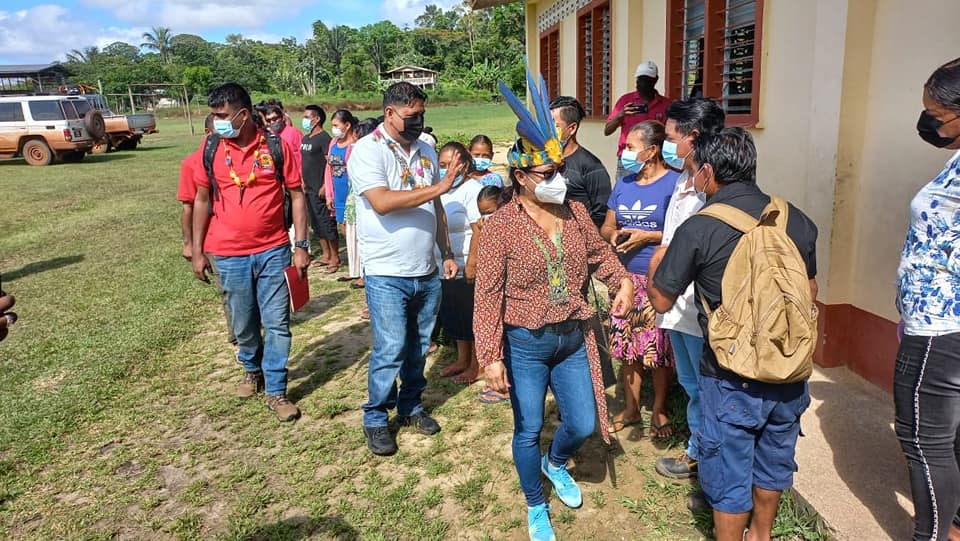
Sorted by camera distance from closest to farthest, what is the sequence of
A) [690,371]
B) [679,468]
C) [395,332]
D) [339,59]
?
1. [690,371]
2. [679,468]
3. [395,332]
4. [339,59]

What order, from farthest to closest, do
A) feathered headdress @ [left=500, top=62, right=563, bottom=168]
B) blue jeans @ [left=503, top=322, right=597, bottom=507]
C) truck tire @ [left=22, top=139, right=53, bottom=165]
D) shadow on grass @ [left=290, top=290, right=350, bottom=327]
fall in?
truck tire @ [left=22, top=139, right=53, bottom=165] < shadow on grass @ [left=290, top=290, right=350, bottom=327] < blue jeans @ [left=503, top=322, right=597, bottom=507] < feathered headdress @ [left=500, top=62, right=563, bottom=168]

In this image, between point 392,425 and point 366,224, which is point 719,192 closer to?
point 366,224

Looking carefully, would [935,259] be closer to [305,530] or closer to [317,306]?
[305,530]

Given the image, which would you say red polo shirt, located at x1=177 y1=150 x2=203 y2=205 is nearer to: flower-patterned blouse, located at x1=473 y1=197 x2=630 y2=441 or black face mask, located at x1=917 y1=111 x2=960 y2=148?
flower-patterned blouse, located at x1=473 y1=197 x2=630 y2=441

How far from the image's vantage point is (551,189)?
8.32 feet

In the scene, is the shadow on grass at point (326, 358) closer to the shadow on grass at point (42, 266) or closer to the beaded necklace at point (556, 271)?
the beaded necklace at point (556, 271)

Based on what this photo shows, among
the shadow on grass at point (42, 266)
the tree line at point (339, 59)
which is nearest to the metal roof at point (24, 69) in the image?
the tree line at point (339, 59)

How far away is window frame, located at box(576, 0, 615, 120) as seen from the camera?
8562 millimetres

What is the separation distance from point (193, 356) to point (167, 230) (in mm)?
6091

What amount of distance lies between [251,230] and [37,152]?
20.5 metres

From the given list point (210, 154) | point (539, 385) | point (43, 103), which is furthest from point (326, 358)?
point (43, 103)

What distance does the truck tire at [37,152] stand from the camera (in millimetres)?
19906

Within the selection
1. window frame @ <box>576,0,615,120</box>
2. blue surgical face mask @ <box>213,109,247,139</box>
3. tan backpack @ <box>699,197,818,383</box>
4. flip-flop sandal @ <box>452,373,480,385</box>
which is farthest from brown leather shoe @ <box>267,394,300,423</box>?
window frame @ <box>576,0,615,120</box>

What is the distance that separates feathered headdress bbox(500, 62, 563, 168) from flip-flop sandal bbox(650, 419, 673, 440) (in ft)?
5.98
